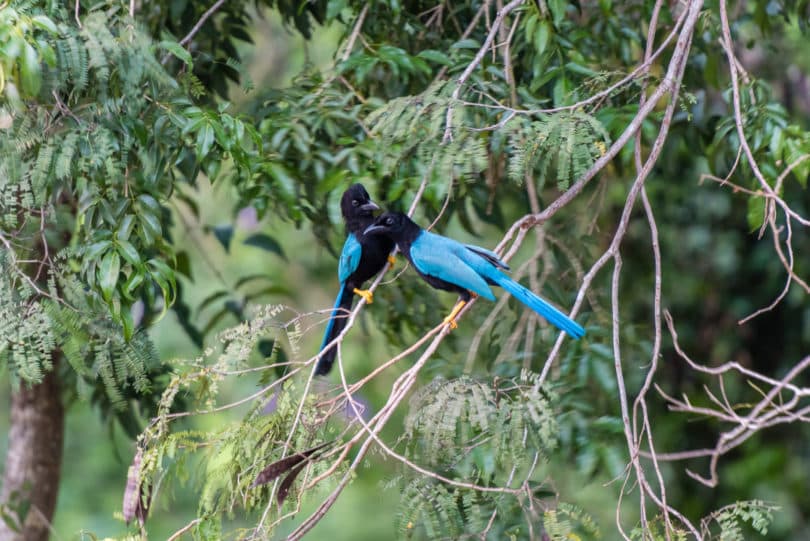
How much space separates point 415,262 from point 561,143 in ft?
2.04

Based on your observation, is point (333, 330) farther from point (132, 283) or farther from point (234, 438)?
point (132, 283)

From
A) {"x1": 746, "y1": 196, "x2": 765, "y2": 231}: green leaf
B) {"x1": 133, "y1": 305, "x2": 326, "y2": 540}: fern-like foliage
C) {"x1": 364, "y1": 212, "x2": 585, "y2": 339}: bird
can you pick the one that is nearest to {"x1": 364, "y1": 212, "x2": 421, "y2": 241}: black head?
{"x1": 364, "y1": 212, "x2": 585, "y2": 339}: bird

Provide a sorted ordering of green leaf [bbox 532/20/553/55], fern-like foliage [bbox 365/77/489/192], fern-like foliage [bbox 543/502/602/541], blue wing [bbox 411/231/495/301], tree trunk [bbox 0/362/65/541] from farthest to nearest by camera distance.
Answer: tree trunk [bbox 0/362/65/541], green leaf [bbox 532/20/553/55], blue wing [bbox 411/231/495/301], fern-like foliage [bbox 365/77/489/192], fern-like foliage [bbox 543/502/602/541]

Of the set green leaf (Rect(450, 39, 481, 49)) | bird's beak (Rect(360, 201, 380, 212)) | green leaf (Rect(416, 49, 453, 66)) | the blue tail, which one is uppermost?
green leaf (Rect(450, 39, 481, 49))

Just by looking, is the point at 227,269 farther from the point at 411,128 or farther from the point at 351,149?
the point at 411,128

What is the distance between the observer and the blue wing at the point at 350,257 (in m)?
3.41

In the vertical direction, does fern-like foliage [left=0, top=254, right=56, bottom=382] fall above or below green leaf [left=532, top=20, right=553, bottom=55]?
below

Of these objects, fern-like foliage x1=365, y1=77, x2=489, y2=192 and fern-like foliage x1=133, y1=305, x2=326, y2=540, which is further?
fern-like foliage x1=365, y1=77, x2=489, y2=192

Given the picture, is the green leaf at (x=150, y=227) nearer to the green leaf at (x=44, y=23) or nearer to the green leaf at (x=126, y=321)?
the green leaf at (x=126, y=321)

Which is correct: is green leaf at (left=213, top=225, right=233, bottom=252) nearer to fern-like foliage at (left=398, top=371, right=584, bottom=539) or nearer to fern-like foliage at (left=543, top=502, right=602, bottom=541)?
fern-like foliage at (left=398, top=371, right=584, bottom=539)

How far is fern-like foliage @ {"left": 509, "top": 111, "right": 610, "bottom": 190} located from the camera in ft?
9.42

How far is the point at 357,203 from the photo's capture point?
3.43 m

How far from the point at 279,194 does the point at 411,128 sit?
600 millimetres

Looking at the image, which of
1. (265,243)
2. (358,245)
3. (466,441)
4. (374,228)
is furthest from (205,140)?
(265,243)
